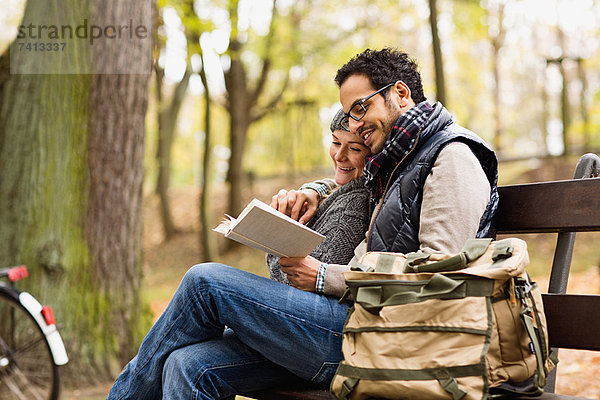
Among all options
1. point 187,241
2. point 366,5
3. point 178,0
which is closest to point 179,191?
point 187,241

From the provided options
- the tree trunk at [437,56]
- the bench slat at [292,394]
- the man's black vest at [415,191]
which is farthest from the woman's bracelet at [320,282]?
the tree trunk at [437,56]

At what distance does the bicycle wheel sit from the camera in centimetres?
419

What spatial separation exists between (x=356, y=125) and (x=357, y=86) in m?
0.16

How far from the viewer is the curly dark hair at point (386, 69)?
268 centimetres

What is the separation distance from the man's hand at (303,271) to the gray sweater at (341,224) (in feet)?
0.73

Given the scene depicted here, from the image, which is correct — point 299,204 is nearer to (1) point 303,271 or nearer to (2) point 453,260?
(1) point 303,271

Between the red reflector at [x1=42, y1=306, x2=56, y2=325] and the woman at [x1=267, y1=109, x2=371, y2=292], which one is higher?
the woman at [x1=267, y1=109, x2=371, y2=292]

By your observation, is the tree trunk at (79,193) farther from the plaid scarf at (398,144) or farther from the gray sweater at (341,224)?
the plaid scarf at (398,144)

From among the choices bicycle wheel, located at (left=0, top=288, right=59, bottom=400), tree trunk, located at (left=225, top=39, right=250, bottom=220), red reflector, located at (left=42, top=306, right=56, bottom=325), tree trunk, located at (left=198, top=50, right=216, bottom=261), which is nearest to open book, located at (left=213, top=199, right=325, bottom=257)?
red reflector, located at (left=42, top=306, right=56, bottom=325)

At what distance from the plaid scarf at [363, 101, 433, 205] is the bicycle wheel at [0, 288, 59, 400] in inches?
105

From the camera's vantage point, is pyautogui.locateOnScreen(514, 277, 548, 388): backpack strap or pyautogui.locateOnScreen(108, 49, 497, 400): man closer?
pyautogui.locateOnScreen(514, 277, 548, 388): backpack strap

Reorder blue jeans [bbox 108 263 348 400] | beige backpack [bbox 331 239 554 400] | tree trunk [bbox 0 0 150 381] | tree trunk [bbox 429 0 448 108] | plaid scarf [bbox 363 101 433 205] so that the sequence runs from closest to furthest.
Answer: beige backpack [bbox 331 239 554 400] < blue jeans [bbox 108 263 348 400] < plaid scarf [bbox 363 101 433 205] < tree trunk [bbox 0 0 150 381] < tree trunk [bbox 429 0 448 108]

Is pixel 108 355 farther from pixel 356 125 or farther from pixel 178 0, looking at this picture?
pixel 178 0

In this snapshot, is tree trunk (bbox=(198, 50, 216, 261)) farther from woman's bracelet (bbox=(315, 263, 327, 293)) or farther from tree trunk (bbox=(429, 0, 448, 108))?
woman's bracelet (bbox=(315, 263, 327, 293))
